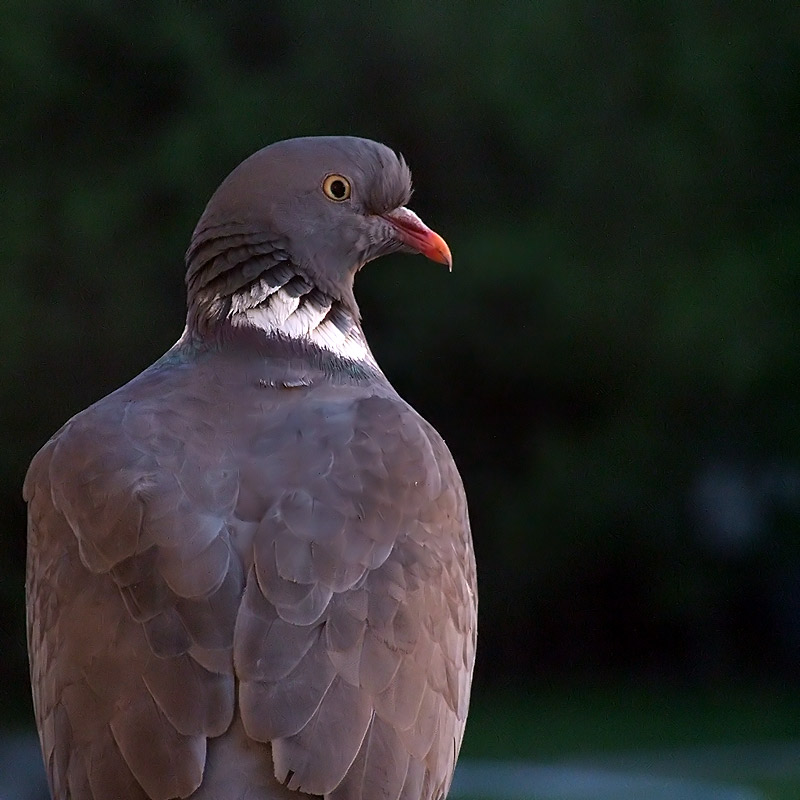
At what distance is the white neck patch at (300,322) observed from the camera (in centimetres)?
247

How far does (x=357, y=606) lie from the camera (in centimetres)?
198

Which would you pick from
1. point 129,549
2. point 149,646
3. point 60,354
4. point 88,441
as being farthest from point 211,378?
point 60,354

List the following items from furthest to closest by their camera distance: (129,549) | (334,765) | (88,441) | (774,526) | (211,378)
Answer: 1. (774,526)
2. (211,378)
3. (88,441)
4. (129,549)
5. (334,765)

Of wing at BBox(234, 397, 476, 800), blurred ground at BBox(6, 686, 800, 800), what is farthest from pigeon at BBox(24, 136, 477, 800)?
blurred ground at BBox(6, 686, 800, 800)

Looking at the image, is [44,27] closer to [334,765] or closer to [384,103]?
[384,103]

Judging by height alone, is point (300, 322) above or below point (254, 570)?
above

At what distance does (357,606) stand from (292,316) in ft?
2.23

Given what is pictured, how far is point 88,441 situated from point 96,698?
42 cm

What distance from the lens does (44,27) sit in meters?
5.97

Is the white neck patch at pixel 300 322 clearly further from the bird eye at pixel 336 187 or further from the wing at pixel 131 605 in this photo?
the wing at pixel 131 605

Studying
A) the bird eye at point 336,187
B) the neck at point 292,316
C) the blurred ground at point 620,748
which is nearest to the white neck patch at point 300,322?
A: the neck at point 292,316

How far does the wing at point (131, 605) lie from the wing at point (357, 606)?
0.16 feet

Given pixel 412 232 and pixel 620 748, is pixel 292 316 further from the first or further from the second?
pixel 620 748

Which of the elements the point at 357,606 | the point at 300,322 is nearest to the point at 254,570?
the point at 357,606
